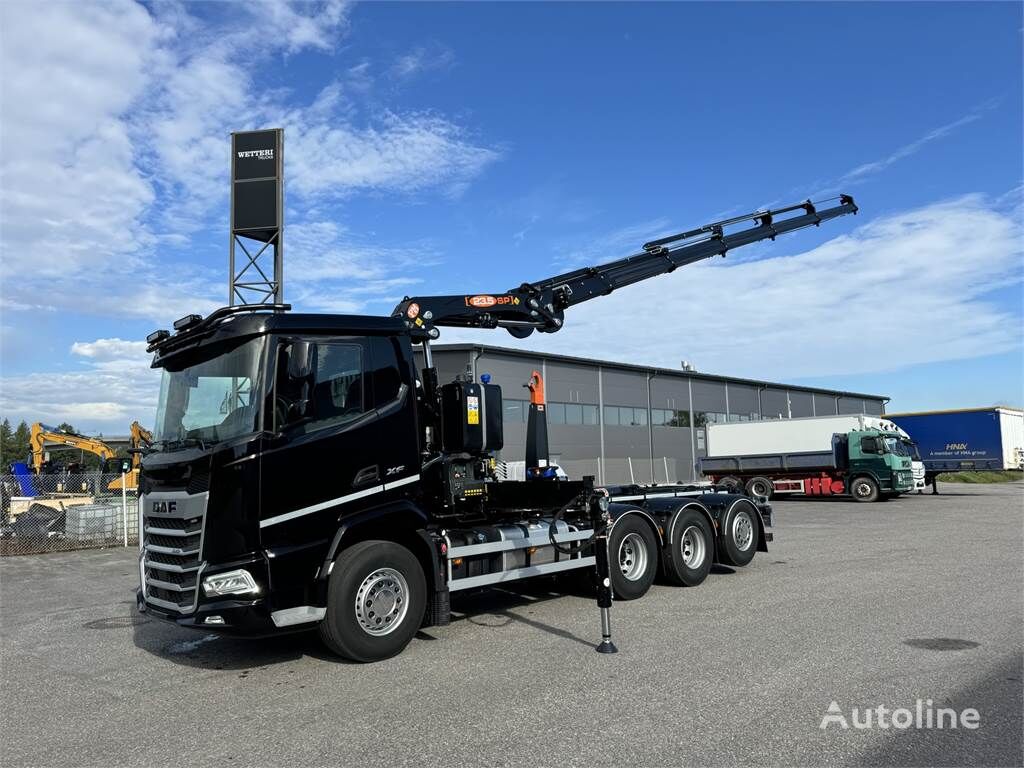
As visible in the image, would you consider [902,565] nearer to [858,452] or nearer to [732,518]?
[732,518]

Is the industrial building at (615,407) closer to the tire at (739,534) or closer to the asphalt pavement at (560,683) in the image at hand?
the tire at (739,534)

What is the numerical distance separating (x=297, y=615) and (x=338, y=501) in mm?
958

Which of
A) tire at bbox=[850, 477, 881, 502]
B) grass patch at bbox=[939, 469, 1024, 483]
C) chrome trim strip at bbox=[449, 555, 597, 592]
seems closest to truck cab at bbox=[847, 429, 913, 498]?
tire at bbox=[850, 477, 881, 502]

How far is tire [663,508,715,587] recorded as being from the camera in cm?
985

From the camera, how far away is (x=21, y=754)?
4.71 metres

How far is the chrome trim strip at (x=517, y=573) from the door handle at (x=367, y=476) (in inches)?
53.0

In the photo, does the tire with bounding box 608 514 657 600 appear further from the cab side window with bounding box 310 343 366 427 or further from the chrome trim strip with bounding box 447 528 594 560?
the cab side window with bounding box 310 343 366 427

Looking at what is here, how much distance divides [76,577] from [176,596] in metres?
8.40

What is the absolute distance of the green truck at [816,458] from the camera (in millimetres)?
27703

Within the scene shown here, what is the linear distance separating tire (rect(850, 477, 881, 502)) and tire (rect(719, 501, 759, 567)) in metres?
18.7

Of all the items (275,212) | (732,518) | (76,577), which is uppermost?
(275,212)

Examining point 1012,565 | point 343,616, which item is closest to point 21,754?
point 343,616

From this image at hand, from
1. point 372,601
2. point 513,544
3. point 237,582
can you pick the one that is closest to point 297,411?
point 237,582

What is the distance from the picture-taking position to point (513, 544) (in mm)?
7918
